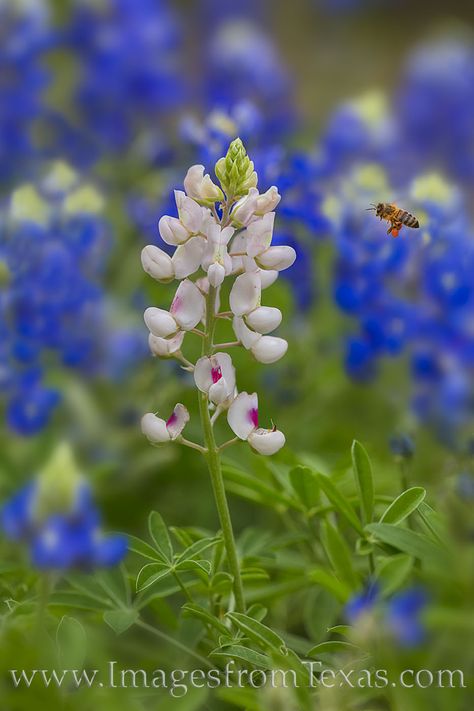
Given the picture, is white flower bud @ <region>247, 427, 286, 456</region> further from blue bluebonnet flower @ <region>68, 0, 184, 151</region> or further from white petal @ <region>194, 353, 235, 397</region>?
blue bluebonnet flower @ <region>68, 0, 184, 151</region>

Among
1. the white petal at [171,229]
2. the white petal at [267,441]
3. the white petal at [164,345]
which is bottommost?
the white petal at [267,441]

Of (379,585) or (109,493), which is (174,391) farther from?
(379,585)

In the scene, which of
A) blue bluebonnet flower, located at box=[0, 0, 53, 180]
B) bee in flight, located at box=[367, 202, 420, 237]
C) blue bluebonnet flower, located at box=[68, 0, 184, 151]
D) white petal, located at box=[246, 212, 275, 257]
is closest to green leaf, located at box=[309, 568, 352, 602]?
white petal, located at box=[246, 212, 275, 257]

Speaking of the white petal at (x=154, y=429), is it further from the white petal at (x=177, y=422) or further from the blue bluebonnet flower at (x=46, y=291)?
the blue bluebonnet flower at (x=46, y=291)

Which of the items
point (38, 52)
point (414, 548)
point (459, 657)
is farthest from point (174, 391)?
point (38, 52)

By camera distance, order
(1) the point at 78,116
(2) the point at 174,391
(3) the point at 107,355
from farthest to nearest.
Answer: (1) the point at 78,116 → (3) the point at 107,355 → (2) the point at 174,391

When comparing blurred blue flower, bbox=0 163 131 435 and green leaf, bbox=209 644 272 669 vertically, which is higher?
blurred blue flower, bbox=0 163 131 435

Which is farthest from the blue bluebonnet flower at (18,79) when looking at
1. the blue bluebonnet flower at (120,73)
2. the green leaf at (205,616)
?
the green leaf at (205,616)
